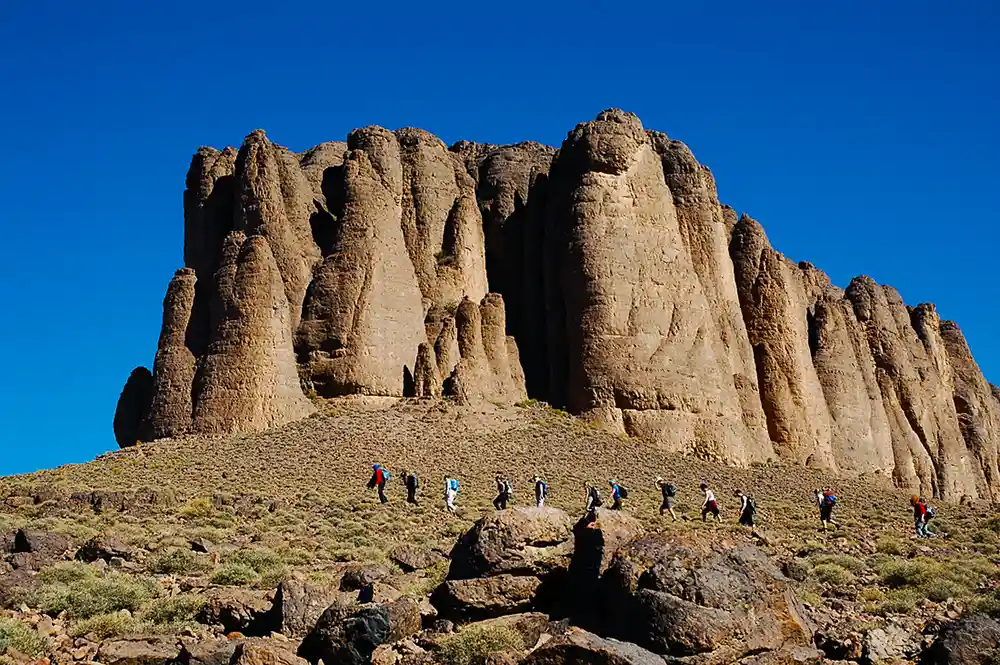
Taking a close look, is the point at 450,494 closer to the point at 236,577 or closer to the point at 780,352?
the point at 236,577

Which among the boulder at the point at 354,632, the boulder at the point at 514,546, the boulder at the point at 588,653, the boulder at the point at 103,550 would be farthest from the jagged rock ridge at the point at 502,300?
the boulder at the point at 588,653

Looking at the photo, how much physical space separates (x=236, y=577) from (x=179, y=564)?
6.38 feet

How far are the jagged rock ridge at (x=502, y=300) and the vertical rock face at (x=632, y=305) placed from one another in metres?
0.09

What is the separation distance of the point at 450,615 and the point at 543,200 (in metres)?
44.3

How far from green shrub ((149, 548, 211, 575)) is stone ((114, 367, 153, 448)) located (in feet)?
90.6

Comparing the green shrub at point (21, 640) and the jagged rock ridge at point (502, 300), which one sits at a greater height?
the jagged rock ridge at point (502, 300)

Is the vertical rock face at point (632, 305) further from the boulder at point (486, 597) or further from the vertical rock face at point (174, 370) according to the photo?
the boulder at point (486, 597)

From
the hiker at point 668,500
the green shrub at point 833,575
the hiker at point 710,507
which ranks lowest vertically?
the green shrub at point 833,575

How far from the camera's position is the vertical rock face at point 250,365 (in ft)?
154

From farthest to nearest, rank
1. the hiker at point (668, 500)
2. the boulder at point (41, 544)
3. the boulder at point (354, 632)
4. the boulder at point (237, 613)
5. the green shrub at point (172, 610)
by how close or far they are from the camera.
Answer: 1. the hiker at point (668, 500)
2. the boulder at point (41, 544)
3. the green shrub at point (172, 610)
4. the boulder at point (237, 613)
5. the boulder at point (354, 632)

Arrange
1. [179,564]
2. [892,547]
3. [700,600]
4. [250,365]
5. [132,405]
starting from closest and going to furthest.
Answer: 1. [700,600]
2. [179,564]
3. [892,547]
4. [250,365]
5. [132,405]

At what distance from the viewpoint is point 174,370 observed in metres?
48.9

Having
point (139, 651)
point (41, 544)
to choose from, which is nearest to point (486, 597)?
point (139, 651)

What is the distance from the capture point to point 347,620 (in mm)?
17422
